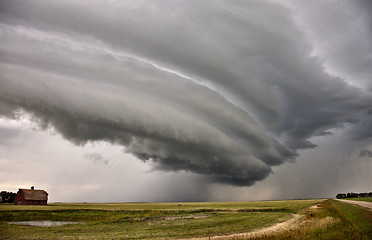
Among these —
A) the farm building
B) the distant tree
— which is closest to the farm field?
the farm building

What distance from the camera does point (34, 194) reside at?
137250mm

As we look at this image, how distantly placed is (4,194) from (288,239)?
184333mm

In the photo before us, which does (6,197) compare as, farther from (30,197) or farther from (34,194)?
(30,197)

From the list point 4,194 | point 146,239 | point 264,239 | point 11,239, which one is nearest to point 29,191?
point 4,194

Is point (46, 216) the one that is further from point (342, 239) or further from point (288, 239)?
point (342, 239)

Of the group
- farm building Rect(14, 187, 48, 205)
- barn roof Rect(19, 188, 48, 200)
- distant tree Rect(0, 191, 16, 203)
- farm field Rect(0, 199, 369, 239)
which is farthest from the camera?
distant tree Rect(0, 191, 16, 203)

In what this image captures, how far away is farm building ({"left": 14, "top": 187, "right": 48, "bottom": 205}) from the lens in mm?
131875

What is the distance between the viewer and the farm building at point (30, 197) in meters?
132

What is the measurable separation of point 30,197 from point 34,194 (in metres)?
3.01

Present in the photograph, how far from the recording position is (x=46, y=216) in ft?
244

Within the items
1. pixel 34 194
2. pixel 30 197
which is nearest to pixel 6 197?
pixel 34 194

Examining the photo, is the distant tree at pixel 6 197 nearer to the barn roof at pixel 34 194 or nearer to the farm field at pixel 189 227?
the barn roof at pixel 34 194

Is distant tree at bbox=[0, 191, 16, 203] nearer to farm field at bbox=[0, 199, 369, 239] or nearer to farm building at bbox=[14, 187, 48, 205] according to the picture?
farm building at bbox=[14, 187, 48, 205]

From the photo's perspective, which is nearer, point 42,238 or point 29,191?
point 42,238
